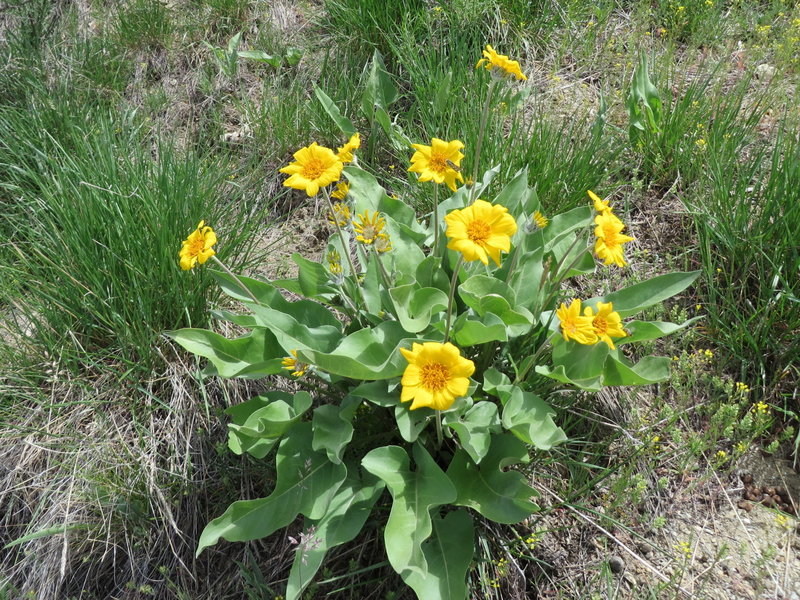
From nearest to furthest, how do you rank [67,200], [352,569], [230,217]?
[352,569] < [67,200] < [230,217]

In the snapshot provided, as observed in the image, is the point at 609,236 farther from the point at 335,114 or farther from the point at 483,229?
the point at 335,114

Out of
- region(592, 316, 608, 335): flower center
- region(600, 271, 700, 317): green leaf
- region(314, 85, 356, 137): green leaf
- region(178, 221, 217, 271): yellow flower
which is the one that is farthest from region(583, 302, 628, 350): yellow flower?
region(314, 85, 356, 137): green leaf

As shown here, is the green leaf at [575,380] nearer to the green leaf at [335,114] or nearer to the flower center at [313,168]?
the flower center at [313,168]

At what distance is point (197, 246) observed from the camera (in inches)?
66.1

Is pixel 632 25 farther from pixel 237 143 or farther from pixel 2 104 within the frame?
pixel 2 104

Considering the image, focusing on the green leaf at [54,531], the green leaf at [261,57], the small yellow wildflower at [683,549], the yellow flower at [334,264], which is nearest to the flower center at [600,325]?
the yellow flower at [334,264]

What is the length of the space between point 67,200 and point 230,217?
64 cm

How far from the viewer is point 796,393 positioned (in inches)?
81.5

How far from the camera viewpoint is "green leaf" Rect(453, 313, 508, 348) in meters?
1.64

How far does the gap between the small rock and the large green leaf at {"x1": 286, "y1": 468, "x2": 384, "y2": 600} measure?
2.60 feet

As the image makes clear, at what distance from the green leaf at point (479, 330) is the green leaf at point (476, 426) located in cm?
18

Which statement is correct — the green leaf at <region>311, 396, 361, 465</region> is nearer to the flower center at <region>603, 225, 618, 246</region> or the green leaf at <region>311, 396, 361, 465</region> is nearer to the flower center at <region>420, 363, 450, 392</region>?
the flower center at <region>420, 363, 450, 392</region>

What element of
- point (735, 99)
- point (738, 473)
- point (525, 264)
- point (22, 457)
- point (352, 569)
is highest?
point (735, 99)

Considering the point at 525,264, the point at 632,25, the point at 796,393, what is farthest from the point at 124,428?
the point at 632,25
